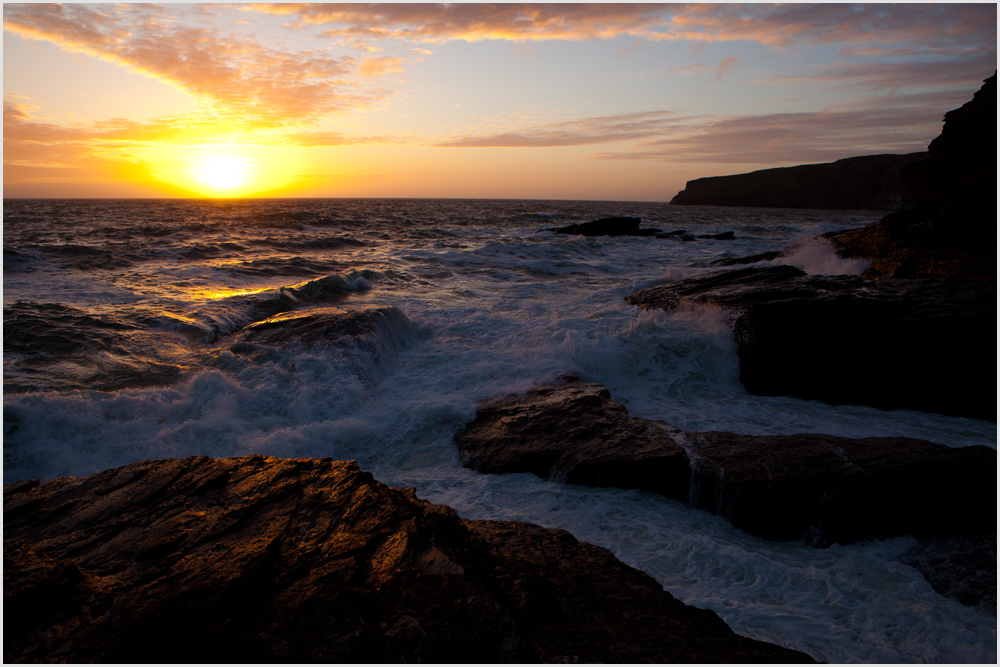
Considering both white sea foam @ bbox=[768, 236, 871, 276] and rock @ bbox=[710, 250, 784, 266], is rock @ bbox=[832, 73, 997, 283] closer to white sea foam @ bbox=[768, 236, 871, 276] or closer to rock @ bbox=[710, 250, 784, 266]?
white sea foam @ bbox=[768, 236, 871, 276]

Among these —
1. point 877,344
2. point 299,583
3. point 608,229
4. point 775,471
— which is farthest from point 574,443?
point 608,229

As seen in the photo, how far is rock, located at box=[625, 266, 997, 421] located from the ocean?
26 centimetres

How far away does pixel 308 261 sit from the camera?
17.5 metres

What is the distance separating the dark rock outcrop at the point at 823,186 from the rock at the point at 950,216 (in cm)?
8533

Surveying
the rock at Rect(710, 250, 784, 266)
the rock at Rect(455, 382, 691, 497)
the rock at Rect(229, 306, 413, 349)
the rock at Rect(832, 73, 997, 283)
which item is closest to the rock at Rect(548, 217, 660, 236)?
the rock at Rect(710, 250, 784, 266)

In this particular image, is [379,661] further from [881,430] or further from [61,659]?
[881,430]

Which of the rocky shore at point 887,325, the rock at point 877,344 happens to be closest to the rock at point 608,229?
the rocky shore at point 887,325

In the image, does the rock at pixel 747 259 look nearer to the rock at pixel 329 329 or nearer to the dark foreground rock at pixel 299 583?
the rock at pixel 329 329

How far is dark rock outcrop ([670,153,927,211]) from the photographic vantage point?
3450 inches

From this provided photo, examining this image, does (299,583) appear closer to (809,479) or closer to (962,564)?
(809,479)

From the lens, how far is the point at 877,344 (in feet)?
20.5

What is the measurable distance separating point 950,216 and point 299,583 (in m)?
12.4

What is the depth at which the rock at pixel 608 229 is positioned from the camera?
31.5 metres

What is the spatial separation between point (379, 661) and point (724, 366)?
677 cm
